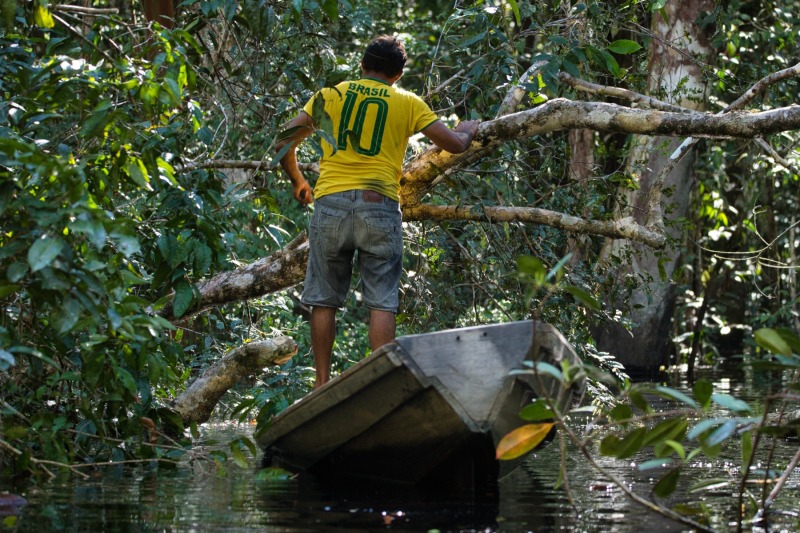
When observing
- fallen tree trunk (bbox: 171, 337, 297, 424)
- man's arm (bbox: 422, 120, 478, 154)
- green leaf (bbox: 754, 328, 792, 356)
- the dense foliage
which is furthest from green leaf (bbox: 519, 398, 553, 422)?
fallen tree trunk (bbox: 171, 337, 297, 424)

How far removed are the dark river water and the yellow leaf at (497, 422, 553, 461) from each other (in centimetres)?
28

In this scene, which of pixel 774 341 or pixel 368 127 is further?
pixel 368 127

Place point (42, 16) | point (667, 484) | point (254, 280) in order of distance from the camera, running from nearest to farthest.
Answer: point (667, 484)
point (42, 16)
point (254, 280)

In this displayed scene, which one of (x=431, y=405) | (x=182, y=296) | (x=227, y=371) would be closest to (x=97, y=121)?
(x=182, y=296)

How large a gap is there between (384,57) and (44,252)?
2347 mm

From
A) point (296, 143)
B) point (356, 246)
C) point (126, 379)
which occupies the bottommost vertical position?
Answer: point (126, 379)

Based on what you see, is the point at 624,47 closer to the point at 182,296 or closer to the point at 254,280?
the point at 254,280

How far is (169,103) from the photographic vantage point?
4.69 meters

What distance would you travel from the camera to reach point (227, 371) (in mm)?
6379

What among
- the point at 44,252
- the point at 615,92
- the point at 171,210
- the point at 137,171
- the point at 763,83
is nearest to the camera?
the point at 44,252

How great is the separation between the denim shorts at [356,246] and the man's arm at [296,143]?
1.00 feet

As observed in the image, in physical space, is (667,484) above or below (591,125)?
below

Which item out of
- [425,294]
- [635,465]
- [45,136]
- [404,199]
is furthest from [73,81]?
[635,465]

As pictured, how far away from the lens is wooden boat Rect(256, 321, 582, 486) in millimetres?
4480
